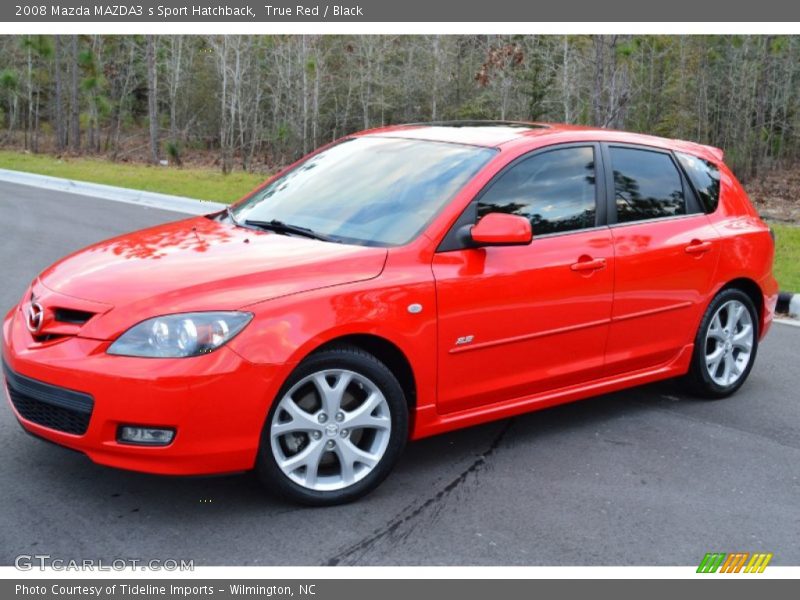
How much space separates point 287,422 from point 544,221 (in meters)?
1.81

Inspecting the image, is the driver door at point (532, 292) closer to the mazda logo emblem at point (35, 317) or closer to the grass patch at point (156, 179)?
the mazda logo emblem at point (35, 317)

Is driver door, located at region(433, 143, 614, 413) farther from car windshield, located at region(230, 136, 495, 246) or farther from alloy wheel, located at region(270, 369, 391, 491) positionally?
alloy wheel, located at region(270, 369, 391, 491)

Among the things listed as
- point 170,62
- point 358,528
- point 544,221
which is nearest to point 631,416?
point 544,221

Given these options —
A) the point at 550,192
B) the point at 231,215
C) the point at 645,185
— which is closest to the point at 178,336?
the point at 231,215

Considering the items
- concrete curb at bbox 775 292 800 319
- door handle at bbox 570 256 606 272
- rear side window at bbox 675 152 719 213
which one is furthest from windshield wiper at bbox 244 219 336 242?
concrete curb at bbox 775 292 800 319

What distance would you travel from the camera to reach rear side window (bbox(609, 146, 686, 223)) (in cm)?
555

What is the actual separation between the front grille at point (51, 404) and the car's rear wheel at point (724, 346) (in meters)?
3.65

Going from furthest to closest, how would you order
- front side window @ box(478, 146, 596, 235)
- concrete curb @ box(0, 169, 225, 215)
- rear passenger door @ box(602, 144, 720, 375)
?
concrete curb @ box(0, 169, 225, 215)
rear passenger door @ box(602, 144, 720, 375)
front side window @ box(478, 146, 596, 235)

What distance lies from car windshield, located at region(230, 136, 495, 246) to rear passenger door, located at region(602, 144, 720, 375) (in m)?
0.95

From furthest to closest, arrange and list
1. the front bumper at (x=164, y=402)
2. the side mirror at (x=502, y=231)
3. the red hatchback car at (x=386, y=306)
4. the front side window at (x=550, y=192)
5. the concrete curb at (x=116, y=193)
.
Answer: the concrete curb at (x=116, y=193) → the front side window at (x=550, y=192) → the side mirror at (x=502, y=231) → the red hatchback car at (x=386, y=306) → the front bumper at (x=164, y=402)

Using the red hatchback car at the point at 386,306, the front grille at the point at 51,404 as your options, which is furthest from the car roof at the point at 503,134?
Result: the front grille at the point at 51,404

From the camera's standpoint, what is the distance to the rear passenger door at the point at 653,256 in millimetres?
5402

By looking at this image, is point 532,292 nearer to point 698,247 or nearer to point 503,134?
point 503,134

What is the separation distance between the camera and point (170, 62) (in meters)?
48.4
